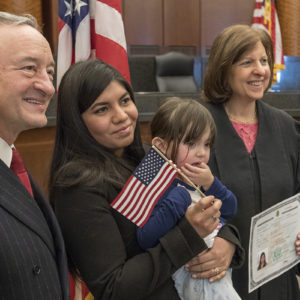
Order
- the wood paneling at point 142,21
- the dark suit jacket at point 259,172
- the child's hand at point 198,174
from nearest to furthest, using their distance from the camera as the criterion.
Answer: the child's hand at point 198,174 < the dark suit jacket at point 259,172 < the wood paneling at point 142,21

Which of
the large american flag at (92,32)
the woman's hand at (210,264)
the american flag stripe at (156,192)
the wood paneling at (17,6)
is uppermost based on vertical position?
the wood paneling at (17,6)

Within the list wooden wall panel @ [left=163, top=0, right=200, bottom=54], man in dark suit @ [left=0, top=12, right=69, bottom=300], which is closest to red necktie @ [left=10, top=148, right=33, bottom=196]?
man in dark suit @ [left=0, top=12, right=69, bottom=300]

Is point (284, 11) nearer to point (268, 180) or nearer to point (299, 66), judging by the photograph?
point (299, 66)

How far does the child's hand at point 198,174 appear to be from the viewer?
4.96 feet

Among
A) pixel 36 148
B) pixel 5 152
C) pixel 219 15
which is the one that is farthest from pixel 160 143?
pixel 219 15

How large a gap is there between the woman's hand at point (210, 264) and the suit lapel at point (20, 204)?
1.81ft

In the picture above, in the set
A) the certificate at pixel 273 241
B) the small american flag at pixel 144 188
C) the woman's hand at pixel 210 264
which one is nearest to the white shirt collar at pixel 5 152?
the small american flag at pixel 144 188

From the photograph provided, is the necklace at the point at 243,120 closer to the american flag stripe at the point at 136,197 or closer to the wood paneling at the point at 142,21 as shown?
the american flag stripe at the point at 136,197

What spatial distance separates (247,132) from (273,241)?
532mm

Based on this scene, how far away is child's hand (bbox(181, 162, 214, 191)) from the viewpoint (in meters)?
1.51

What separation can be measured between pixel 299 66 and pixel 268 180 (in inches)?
268

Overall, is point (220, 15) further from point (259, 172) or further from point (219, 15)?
point (259, 172)

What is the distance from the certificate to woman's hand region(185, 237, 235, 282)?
26 cm

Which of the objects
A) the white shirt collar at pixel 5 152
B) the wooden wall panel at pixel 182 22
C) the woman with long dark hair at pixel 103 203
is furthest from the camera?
the wooden wall panel at pixel 182 22
